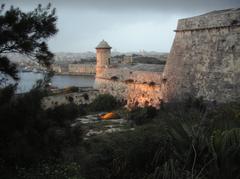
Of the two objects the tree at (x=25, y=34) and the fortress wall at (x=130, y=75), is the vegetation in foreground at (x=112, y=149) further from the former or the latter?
the fortress wall at (x=130, y=75)

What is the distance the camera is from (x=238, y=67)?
11.7 meters

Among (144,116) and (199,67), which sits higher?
(199,67)

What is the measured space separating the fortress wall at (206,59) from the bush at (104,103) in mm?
5321

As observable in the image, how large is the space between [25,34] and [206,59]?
9.88m

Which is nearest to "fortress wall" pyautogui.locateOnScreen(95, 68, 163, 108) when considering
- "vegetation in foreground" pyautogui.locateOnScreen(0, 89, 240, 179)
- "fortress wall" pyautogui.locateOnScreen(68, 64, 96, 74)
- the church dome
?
the church dome

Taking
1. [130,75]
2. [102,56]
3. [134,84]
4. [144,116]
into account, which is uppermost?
[102,56]

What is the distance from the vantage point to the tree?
5.08 metres

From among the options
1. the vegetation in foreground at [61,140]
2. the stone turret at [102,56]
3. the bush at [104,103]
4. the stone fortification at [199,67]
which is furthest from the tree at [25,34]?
the stone turret at [102,56]

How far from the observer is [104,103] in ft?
65.2

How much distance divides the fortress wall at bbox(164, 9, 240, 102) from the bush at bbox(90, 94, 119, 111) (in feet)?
17.5

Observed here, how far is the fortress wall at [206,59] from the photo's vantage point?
39.2ft

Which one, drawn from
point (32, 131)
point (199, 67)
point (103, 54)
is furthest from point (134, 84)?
point (32, 131)

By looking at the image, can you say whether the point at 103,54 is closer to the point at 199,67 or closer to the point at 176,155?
the point at 199,67

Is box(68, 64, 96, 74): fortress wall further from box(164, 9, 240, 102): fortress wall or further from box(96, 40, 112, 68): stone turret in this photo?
box(164, 9, 240, 102): fortress wall
